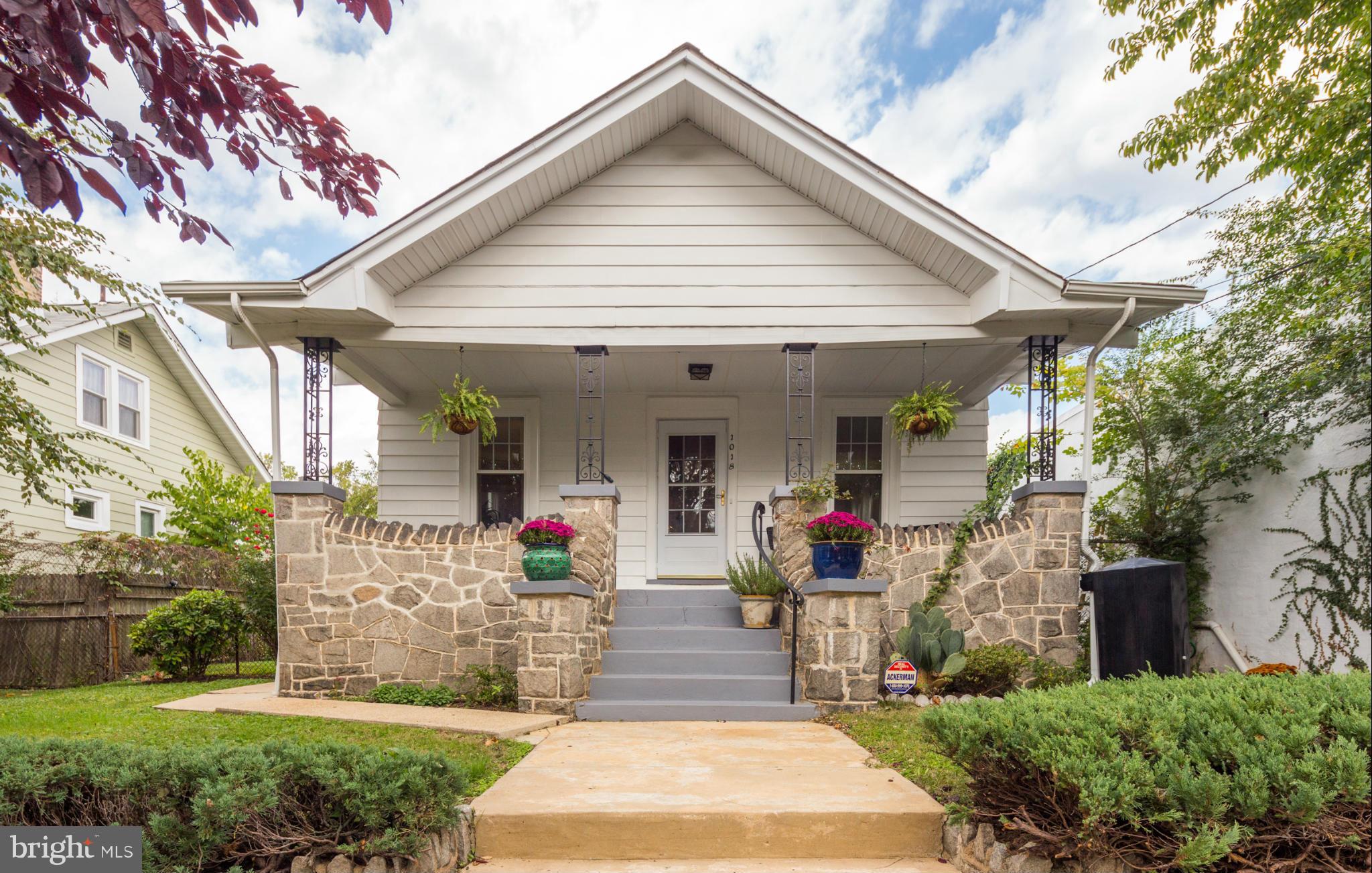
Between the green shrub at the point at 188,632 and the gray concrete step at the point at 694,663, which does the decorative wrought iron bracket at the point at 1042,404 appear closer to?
the gray concrete step at the point at 694,663

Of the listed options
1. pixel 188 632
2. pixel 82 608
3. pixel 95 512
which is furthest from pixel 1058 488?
pixel 95 512

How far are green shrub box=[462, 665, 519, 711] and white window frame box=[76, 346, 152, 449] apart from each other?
31.0ft

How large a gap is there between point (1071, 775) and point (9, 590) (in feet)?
35.8

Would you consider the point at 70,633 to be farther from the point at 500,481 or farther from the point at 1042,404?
the point at 1042,404

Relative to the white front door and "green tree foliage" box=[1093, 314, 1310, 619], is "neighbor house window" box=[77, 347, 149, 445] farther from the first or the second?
Answer: "green tree foliage" box=[1093, 314, 1310, 619]

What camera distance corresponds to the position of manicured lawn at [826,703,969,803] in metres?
3.82

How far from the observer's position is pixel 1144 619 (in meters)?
4.91

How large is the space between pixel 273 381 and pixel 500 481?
2974 mm

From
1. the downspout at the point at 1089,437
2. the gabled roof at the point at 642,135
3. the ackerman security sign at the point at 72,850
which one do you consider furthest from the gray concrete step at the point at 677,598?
the ackerman security sign at the point at 72,850

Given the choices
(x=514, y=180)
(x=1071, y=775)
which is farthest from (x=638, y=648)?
(x=1071, y=775)

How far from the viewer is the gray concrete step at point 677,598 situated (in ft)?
25.6

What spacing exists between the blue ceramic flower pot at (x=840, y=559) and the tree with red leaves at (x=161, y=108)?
4177mm

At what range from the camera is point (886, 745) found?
16.1ft

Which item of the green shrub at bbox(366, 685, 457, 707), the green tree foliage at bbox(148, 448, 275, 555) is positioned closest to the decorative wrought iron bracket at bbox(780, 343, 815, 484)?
the green shrub at bbox(366, 685, 457, 707)
